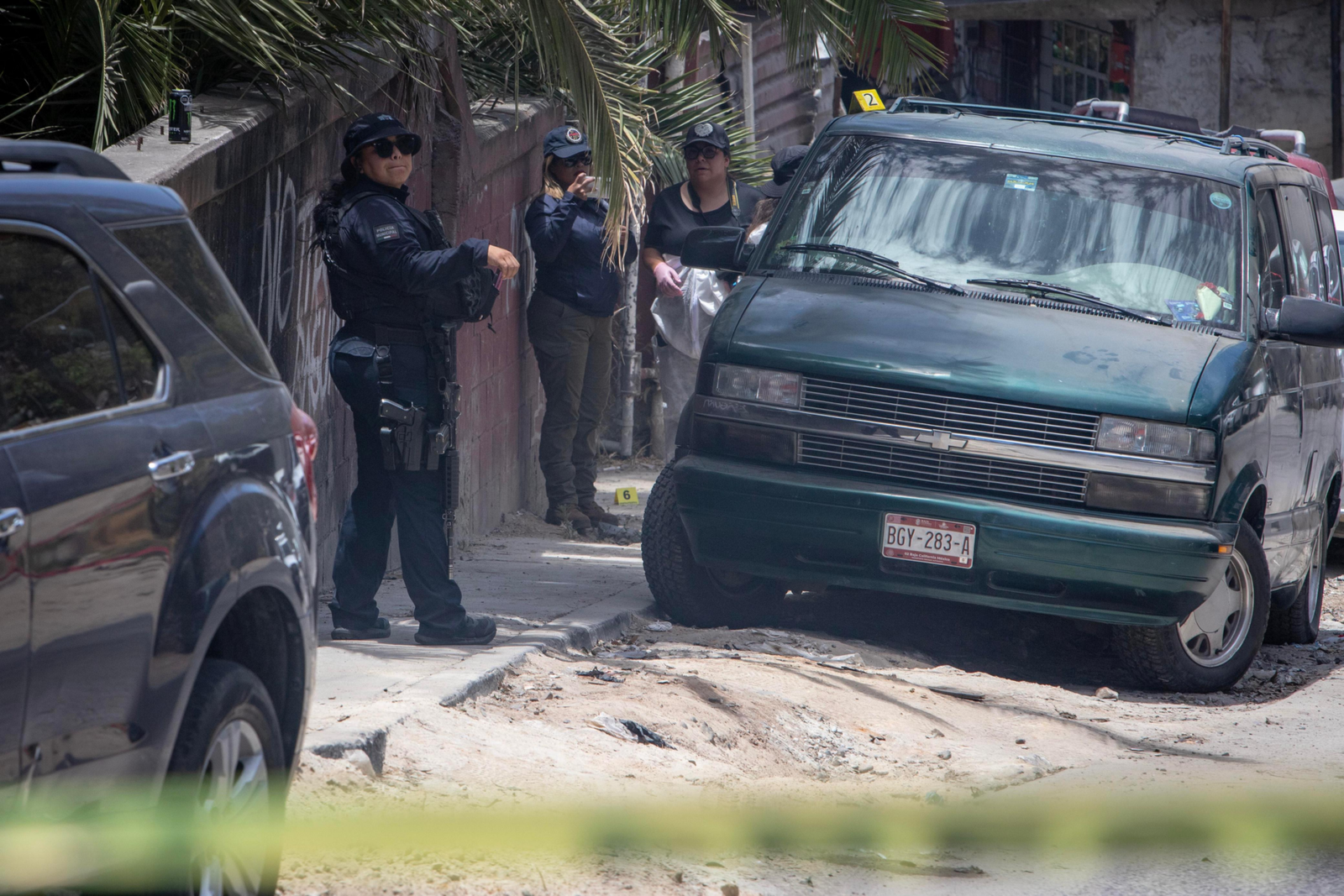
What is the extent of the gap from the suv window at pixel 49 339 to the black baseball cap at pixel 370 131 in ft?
9.95

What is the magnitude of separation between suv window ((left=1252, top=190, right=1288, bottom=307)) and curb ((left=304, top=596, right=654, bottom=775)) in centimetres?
303

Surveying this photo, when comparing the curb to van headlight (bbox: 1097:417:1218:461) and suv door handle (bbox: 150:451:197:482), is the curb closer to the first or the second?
suv door handle (bbox: 150:451:197:482)

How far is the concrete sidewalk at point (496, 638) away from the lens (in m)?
5.20

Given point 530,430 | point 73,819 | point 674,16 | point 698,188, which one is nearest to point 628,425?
point 530,430

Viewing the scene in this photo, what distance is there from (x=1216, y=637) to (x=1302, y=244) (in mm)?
2206

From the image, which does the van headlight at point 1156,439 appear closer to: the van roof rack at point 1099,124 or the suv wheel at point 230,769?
the van roof rack at point 1099,124

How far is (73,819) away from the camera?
2908 mm

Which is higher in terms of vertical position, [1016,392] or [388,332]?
[388,332]

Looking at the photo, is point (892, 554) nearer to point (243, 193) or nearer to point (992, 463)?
point (992, 463)

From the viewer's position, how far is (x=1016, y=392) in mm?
6438

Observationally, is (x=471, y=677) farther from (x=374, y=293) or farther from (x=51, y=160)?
(x=51, y=160)

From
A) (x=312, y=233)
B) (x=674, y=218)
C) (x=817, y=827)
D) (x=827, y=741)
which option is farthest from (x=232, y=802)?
(x=674, y=218)

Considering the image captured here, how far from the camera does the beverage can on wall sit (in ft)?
18.6

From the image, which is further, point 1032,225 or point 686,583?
point 686,583
